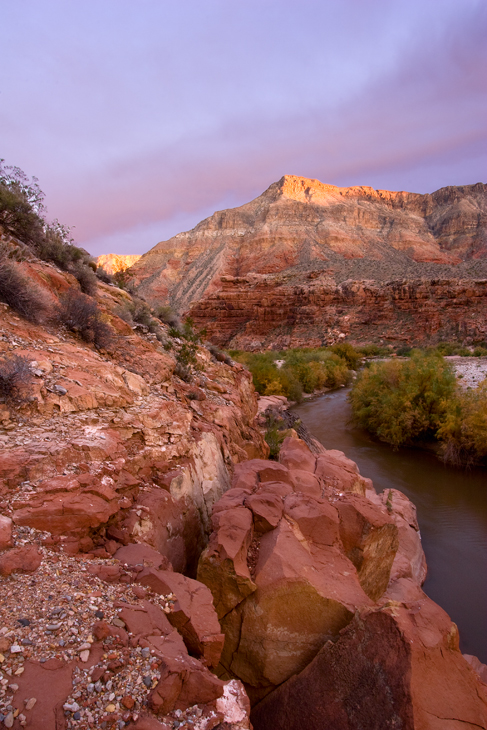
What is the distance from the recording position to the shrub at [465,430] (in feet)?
40.9

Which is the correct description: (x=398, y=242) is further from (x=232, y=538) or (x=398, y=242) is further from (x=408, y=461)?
(x=232, y=538)

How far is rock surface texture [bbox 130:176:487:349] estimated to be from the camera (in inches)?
1821

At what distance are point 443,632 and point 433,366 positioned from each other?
13.8m

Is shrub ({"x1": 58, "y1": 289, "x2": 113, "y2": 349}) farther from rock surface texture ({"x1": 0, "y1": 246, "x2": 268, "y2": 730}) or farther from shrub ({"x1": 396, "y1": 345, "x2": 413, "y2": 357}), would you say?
shrub ({"x1": 396, "y1": 345, "x2": 413, "y2": 357})

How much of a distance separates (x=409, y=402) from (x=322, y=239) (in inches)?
2317

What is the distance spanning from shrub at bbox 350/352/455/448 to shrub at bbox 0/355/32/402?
1342cm

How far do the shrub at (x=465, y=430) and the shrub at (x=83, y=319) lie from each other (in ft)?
38.4

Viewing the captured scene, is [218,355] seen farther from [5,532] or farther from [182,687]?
[182,687]

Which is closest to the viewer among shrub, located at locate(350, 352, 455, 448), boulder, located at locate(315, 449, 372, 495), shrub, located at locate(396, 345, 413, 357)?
boulder, located at locate(315, 449, 372, 495)

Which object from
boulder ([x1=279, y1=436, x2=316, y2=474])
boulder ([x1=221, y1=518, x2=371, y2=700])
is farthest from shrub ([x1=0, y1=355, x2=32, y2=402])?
boulder ([x1=279, y1=436, x2=316, y2=474])

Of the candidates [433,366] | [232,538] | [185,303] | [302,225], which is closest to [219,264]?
[185,303]

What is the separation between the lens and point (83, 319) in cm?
593

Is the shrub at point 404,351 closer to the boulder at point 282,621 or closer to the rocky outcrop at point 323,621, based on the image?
the rocky outcrop at point 323,621

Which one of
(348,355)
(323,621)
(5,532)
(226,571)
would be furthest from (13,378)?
(348,355)
